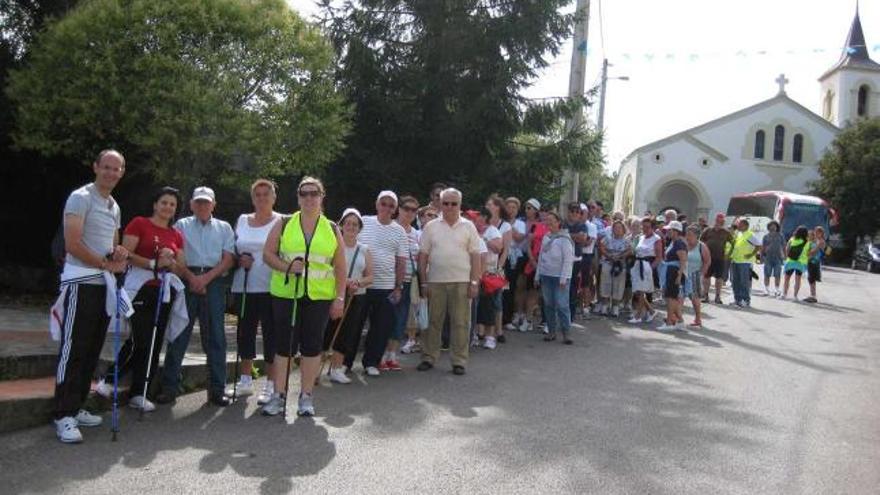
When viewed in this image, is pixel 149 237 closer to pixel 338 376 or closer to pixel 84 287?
pixel 84 287

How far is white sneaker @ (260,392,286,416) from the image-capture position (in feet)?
20.0

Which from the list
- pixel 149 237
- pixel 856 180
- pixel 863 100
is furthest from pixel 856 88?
pixel 149 237

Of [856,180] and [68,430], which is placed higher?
[856,180]

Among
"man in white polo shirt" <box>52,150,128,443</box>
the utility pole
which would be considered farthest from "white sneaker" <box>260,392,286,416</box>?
the utility pole

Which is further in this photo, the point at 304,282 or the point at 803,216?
the point at 803,216

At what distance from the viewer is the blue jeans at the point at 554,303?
33.7 feet

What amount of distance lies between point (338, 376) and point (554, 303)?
3.87 meters

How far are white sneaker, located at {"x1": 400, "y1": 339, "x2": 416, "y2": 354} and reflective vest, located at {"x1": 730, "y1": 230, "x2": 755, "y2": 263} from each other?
9.54 meters

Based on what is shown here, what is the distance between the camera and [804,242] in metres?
17.9

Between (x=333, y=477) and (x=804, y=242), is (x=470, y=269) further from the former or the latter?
(x=804, y=242)

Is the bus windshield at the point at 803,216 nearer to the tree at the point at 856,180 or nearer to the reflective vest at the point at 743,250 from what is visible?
the tree at the point at 856,180

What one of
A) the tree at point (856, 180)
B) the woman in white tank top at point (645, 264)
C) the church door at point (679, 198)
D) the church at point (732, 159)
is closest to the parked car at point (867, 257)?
the tree at point (856, 180)

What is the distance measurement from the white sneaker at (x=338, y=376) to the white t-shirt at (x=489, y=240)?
107 inches

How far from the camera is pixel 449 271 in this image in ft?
26.8
